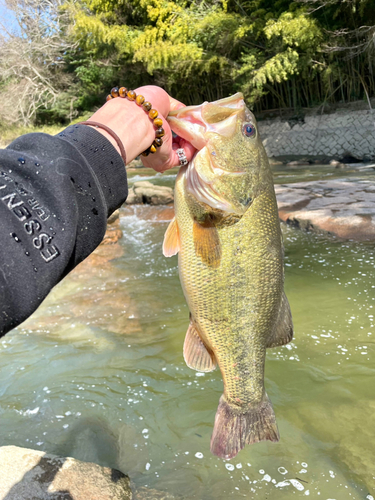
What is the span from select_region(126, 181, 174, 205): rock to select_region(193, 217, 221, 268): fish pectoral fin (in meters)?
8.37

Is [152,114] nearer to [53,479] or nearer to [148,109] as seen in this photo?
[148,109]

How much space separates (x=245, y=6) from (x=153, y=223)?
15.8m

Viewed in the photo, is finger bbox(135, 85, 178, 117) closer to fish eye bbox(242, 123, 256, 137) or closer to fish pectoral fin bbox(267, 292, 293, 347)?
fish eye bbox(242, 123, 256, 137)

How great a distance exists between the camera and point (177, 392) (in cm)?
330

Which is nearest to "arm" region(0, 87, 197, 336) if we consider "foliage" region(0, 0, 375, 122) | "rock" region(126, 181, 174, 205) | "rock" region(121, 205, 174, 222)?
"rock" region(121, 205, 174, 222)

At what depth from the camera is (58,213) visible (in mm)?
879

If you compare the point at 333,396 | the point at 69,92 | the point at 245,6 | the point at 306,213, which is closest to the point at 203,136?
the point at 333,396

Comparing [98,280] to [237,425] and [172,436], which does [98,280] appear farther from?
[237,425]

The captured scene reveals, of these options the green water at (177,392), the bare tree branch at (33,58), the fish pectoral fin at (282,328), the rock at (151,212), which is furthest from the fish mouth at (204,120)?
the bare tree branch at (33,58)

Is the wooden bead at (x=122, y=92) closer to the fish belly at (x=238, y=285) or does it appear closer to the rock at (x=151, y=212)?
the fish belly at (x=238, y=285)

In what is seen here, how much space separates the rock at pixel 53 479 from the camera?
206 centimetres

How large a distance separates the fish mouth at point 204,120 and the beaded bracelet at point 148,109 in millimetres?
161

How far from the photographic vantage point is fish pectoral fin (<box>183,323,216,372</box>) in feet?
6.01

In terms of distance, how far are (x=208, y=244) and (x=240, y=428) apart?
901 mm
